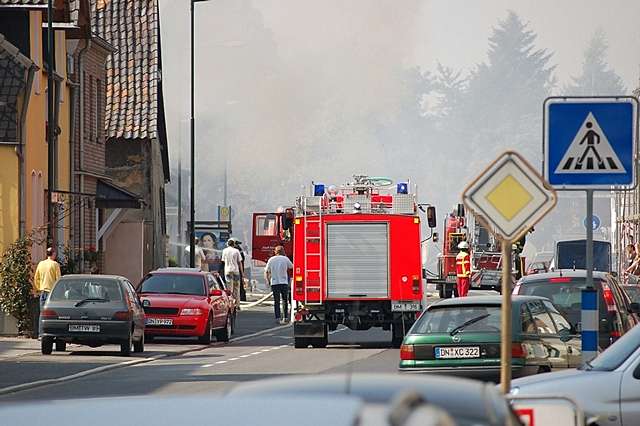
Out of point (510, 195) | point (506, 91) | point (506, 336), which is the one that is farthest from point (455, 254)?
point (506, 91)

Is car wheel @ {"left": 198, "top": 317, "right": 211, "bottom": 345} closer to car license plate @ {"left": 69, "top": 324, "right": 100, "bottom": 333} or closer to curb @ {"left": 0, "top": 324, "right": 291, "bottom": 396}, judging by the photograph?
curb @ {"left": 0, "top": 324, "right": 291, "bottom": 396}

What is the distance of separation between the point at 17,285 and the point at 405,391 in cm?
2941

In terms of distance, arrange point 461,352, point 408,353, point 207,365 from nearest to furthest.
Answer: point 461,352, point 408,353, point 207,365

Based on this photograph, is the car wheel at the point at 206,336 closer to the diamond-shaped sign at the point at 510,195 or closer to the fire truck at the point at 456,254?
the diamond-shaped sign at the point at 510,195

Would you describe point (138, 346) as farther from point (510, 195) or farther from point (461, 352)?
point (510, 195)

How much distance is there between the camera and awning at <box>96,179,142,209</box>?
45.3m

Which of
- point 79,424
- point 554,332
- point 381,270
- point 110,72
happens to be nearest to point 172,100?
point 110,72

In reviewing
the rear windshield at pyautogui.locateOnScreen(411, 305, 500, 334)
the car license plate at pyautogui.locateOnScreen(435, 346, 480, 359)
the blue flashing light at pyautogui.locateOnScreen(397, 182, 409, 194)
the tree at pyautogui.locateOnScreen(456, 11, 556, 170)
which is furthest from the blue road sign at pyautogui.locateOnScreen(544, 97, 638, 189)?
the tree at pyautogui.locateOnScreen(456, 11, 556, 170)

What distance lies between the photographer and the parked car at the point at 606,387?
11039mm

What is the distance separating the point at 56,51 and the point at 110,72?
15.3m

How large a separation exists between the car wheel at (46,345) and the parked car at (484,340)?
10.6 meters

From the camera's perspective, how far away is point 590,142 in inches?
546

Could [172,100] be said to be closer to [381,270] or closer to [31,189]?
[31,189]

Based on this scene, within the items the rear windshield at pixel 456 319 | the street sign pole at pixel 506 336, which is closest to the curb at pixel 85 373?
the rear windshield at pixel 456 319
